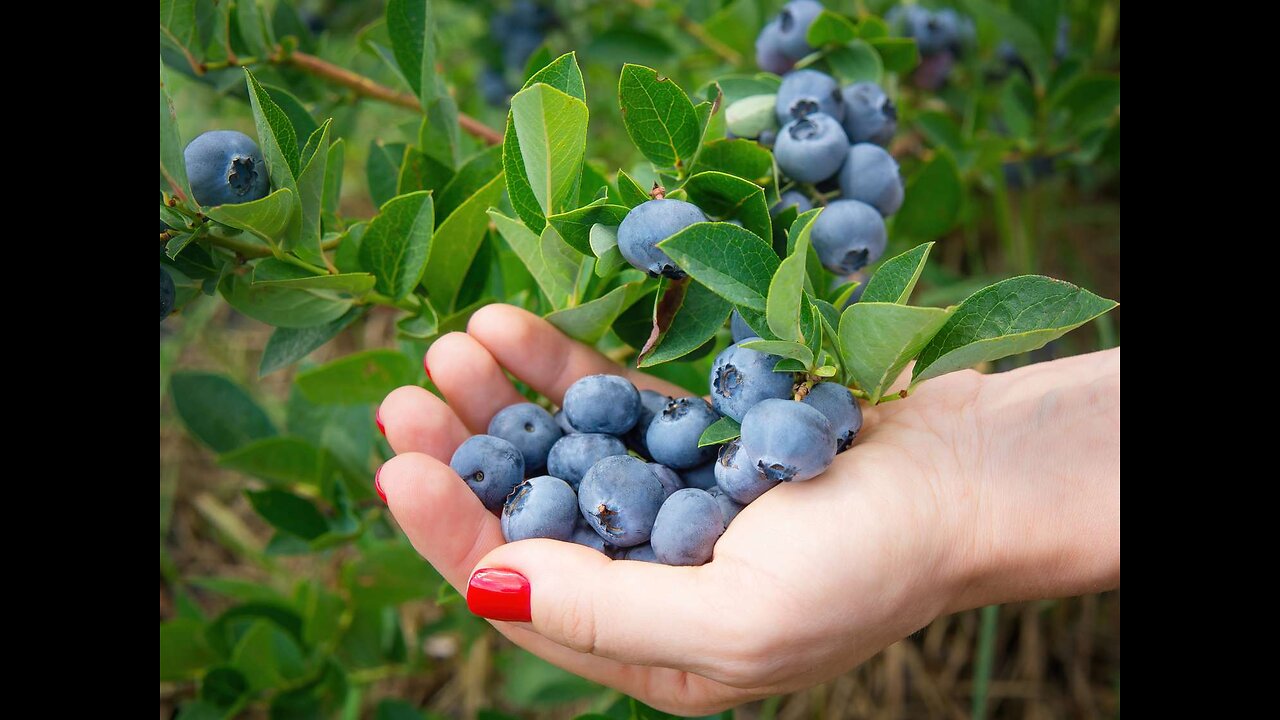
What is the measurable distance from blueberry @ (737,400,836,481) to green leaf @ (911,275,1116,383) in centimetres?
14

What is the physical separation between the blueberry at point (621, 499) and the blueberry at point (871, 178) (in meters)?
0.49

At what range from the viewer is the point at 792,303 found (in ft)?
2.78

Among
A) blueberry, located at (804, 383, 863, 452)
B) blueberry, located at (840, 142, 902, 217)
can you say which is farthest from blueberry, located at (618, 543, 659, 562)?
blueberry, located at (840, 142, 902, 217)

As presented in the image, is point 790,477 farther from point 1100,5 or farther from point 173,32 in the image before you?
point 1100,5

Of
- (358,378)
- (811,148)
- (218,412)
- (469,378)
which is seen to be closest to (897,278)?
(811,148)

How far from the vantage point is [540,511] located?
3.16ft

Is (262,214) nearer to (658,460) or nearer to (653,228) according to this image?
(653,228)

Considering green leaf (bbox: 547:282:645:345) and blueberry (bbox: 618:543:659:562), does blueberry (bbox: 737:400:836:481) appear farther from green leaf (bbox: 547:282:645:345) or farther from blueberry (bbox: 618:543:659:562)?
green leaf (bbox: 547:282:645:345)

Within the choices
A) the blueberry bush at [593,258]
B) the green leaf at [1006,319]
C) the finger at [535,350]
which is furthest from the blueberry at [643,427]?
the green leaf at [1006,319]

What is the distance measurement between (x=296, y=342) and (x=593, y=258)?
40cm

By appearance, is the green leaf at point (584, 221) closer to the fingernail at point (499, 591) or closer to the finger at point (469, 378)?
the finger at point (469, 378)

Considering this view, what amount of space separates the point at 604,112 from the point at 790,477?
188 centimetres

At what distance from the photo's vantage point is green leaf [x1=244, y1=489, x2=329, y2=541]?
1.35m
